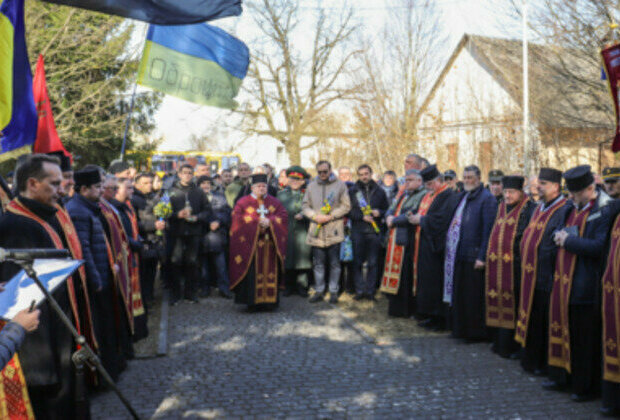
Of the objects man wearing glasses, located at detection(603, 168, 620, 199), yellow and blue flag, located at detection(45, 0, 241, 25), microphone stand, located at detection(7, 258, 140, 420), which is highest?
yellow and blue flag, located at detection(45, 0, 241, 25)

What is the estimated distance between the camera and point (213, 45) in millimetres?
6973

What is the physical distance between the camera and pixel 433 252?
8188 mm

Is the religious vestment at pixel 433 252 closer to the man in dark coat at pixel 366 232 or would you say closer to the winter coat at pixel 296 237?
the man in dark coat at pixel 366 232

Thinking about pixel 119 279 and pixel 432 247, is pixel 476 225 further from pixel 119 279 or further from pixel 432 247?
pixel 119 279

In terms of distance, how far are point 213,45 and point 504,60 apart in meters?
14.7

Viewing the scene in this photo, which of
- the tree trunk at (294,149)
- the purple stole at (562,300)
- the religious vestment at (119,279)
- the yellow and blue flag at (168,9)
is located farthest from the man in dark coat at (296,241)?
the tree trunk at (294,149)

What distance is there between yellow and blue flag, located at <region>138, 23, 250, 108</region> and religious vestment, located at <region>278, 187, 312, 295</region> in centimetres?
394

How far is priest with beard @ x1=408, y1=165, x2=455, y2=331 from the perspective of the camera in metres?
8.07

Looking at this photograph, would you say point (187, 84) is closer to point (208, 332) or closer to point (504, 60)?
point (208, 332)

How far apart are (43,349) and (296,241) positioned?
6.86 meters

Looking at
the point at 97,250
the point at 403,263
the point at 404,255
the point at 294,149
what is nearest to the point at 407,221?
the point at 404,255

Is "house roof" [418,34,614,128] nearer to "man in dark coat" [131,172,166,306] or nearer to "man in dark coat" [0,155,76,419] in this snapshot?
"man in dark coat" [131,172,166,306]

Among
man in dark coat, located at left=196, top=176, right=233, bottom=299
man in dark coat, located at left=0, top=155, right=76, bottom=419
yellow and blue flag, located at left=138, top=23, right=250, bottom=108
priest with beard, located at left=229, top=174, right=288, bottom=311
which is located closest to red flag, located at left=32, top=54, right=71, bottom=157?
yellow and blue flag, located at left=138, top=23, right=250, bottom=108

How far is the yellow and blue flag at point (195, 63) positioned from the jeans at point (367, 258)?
4038mm
